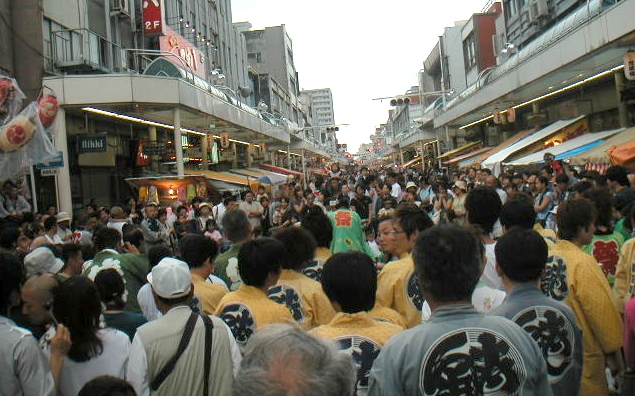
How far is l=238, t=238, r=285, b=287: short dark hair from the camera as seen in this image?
13.5ft

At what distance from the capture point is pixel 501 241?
11.2 ft

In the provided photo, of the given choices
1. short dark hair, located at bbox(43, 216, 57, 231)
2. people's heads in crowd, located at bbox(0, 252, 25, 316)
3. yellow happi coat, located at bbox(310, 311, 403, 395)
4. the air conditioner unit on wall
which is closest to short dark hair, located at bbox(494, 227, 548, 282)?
yellow happi coat, located at bbox(310, 311, 403, 395)

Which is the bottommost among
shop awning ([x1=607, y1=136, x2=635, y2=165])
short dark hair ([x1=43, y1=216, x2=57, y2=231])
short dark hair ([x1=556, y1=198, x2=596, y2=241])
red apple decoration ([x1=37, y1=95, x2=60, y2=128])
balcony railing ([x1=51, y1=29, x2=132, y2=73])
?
short dark hair ([x1=556, y1=198, x2=596, y2=241])

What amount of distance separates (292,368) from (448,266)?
1.16 meters

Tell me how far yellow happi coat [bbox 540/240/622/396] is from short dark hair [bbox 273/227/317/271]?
1.89 m

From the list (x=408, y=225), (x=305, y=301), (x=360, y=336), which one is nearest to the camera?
(x=360, y=336)

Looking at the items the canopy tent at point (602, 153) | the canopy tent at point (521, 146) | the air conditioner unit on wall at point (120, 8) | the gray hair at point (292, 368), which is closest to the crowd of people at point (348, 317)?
the gray hair at point (292, 368)

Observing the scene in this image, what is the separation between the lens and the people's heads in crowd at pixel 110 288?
4.34 m

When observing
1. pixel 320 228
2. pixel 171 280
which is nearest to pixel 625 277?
pixel 320 228

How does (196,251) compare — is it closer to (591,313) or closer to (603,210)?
(591,313)

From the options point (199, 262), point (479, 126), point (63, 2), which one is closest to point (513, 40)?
point (479, 126)

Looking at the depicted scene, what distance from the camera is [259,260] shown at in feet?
13.5

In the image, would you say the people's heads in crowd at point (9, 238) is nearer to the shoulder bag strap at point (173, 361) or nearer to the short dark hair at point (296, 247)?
the short dark hair at point (296, 247)

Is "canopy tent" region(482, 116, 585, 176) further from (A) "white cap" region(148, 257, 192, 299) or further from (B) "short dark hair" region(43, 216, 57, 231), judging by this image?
(A) "white cap" region(148, 257, 192, 299)
